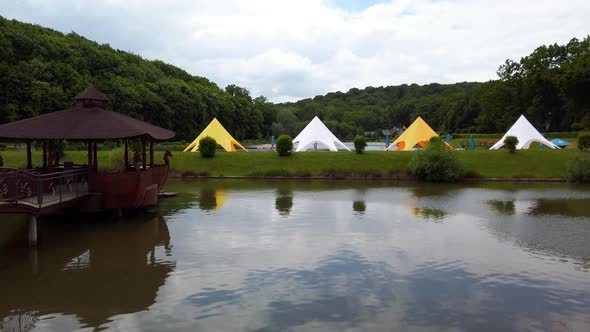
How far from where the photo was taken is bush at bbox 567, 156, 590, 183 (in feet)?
98.6

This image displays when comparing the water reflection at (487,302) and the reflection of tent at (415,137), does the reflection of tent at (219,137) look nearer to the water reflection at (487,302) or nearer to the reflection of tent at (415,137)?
the reflection of tent at (415,137)

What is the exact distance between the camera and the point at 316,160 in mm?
35156

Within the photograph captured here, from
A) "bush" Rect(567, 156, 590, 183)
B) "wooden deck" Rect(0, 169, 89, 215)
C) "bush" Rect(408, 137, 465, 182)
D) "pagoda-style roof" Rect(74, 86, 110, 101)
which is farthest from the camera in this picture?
"bush" Rect(408, 137, 465, 182)

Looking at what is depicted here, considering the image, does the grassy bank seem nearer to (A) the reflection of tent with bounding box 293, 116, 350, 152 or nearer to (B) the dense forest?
(A) the reflection of tent with bounding box 293, 116, 350, 152

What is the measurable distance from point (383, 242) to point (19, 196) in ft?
30.7

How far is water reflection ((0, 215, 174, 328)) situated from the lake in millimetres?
38

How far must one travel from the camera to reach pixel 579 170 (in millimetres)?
30266

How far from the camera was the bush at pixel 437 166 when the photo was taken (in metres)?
30.9

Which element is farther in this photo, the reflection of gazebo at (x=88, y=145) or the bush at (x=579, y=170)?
the bush at (x=579, y=170)

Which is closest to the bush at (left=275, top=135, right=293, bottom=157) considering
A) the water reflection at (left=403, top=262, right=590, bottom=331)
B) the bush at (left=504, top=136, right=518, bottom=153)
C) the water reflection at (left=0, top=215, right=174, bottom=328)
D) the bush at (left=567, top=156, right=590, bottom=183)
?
the bush at (left=504, top=136, right=518, bottom=153)

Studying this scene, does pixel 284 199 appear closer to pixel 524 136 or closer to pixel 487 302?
pixel 487 302

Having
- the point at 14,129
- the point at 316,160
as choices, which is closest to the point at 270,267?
the point at 14,129

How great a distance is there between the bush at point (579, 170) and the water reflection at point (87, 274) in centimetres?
2778

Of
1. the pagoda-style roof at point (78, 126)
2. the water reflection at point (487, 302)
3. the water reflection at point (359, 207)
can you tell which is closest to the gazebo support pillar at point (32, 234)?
the pagoda-style roof at point (78, 126)
